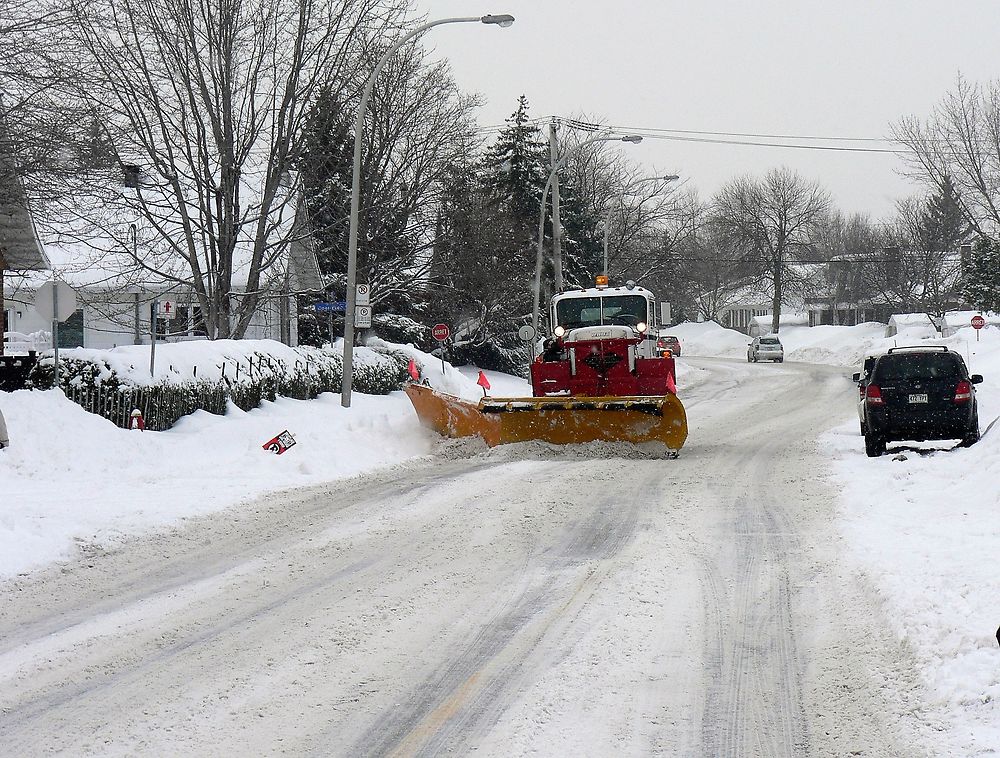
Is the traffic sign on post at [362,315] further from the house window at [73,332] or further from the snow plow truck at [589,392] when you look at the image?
the house window at [73,332]

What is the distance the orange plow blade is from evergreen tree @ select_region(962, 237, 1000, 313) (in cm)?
4508

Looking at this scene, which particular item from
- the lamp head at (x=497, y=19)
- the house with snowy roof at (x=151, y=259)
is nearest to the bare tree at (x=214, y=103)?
the house with snowy roof at (x=151, y=259)

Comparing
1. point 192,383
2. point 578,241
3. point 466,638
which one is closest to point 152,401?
point 192,383

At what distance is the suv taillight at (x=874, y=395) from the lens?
15883 millimetres

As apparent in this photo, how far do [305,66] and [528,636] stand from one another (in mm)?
21215

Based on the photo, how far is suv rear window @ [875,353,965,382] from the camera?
1614 cm

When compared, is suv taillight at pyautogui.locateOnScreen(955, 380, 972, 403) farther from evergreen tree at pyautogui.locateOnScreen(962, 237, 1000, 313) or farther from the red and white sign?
evergreen tree at pyautogui.locateOnScreen(962, 237, 1000, 313)

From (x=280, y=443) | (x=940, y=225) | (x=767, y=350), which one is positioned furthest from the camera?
(x=940, y=225)

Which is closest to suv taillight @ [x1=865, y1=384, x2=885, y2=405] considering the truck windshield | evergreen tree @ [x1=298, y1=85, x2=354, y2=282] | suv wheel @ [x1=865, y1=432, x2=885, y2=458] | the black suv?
the black suv

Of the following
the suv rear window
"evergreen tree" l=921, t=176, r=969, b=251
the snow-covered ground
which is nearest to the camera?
the snow-covered ground

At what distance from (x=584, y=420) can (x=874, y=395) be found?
4.13 metres

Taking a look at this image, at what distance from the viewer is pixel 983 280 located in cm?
6147

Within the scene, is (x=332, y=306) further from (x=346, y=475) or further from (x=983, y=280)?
(x=983, y=280)

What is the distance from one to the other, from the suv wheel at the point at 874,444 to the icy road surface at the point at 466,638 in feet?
15.8
